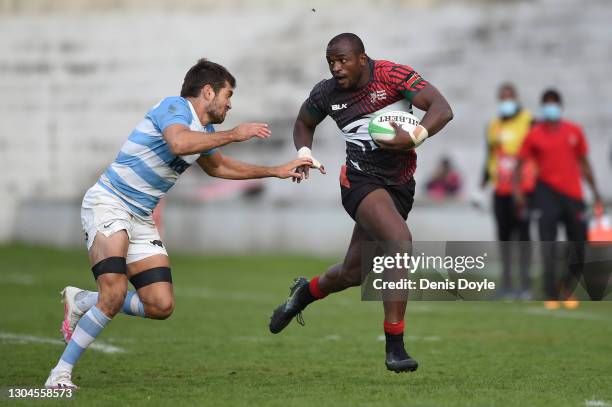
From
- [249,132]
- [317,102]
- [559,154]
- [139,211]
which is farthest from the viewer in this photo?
[559,154]

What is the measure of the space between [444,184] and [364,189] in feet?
48.0

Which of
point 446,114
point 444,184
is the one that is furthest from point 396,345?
point 444,184

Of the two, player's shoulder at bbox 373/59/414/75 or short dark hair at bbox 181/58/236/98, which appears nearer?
short dark hair at bbox 181/58/236/98

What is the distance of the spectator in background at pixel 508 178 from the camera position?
→ 16.2 metres

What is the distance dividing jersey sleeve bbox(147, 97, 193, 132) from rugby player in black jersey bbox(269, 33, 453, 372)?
954 millimetres

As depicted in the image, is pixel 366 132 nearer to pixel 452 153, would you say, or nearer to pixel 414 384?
pixel 414 384

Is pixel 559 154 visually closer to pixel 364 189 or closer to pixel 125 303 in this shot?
pixel 364 189

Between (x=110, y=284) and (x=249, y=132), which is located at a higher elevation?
(x=249, y=132)

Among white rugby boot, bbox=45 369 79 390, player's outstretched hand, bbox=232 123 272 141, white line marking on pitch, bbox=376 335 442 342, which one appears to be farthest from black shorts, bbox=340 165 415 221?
white line marking on pitch, bbox=376 335 442 342

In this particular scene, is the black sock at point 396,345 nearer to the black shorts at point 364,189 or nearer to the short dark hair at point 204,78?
the black shorts at point 364,189

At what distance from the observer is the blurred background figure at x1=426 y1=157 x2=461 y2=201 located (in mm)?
23406

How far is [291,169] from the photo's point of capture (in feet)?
28.3

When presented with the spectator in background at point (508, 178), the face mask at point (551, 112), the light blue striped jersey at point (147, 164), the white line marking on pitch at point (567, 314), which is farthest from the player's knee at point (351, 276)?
the spectator in background at point (508, 178)

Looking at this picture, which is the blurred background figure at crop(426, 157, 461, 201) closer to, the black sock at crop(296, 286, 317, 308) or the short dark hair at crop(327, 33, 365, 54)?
the black sock at crop(296, 286, 317, 308)
